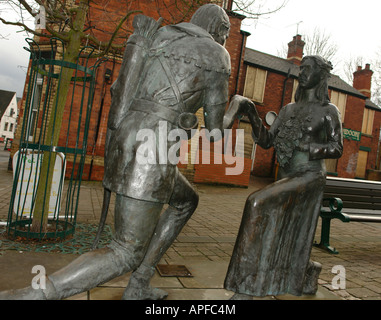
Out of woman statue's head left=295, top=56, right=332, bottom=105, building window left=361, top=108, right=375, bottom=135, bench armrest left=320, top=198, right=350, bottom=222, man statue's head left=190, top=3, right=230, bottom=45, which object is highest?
building window left=361, top=108, right=375, bottom=135

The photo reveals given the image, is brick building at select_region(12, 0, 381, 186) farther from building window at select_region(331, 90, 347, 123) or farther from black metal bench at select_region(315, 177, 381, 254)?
black metal bench at select_region(315, 177, 381, 254)

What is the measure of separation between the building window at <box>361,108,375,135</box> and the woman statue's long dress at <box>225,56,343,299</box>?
75.0ft

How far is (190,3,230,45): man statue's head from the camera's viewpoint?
2.31 m

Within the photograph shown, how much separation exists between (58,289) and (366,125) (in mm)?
25206

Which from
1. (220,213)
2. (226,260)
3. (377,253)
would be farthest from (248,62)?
(226,260)

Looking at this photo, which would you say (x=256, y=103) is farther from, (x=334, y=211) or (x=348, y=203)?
(x=334, y=211)

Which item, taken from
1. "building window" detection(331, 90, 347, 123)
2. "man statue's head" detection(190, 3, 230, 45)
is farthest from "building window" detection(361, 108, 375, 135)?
"man statue's head" detection(190, 3, 230, 45)

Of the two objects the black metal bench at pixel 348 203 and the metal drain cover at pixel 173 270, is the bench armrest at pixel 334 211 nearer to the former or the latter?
the black metal bench at pixel 348 203

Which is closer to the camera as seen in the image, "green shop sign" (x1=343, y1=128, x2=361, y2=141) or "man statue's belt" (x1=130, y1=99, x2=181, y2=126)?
"man statue's belt" (x1=130, y1=99, x2=181, y2=126)

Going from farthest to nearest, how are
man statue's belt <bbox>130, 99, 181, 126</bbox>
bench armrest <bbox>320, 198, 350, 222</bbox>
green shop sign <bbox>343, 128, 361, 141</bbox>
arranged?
green shop sign <bbox>343, 128, 361, 141</bbox>, bench armrest <bbox>320, 198, 350, 222</bbox>, man statue's belt <bbox>130, 99, 181, 126</bbox>

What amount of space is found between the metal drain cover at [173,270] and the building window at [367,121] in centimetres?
2304

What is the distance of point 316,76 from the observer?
2.70 m

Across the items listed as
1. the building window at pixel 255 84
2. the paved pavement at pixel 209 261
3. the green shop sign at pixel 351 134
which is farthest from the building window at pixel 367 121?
the paved pavement at pixel 209 261
